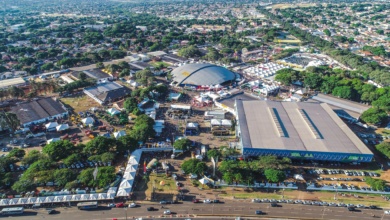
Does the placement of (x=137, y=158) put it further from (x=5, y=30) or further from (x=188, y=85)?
(x=5, y=30)

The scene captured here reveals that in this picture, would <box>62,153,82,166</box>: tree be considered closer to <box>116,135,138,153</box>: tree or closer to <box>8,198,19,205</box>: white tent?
<box>116,135,138,153</box>: tree

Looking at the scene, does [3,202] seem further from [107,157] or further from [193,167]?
[193,167]

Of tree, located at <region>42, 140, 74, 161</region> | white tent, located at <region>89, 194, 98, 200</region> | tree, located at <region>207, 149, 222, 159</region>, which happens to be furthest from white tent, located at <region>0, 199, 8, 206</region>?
tree, located at <region>207, 149, 222, 159</region>

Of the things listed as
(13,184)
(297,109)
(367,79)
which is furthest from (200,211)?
(367,79)

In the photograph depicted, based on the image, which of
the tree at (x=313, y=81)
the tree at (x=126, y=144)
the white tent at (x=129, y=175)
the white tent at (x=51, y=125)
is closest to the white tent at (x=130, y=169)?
the white tent at (x=129, y=175)

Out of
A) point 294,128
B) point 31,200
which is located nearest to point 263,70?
point 294,128

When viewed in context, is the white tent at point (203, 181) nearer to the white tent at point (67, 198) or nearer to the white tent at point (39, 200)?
the white tent at point (67, 198)
